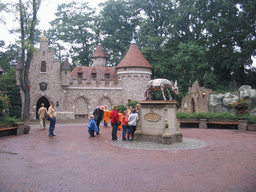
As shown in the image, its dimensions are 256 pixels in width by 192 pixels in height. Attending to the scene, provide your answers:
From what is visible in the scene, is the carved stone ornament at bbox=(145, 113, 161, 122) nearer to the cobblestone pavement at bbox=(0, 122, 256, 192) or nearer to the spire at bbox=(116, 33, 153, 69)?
the cobblestone pavement at bbox=(0, 122, 256, 192)

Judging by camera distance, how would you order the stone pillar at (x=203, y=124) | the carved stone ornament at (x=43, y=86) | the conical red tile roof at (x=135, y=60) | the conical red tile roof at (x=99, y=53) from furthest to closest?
the conical red tile roof at (x=99, y=53)
the conical red tile roof at (x=135, y=60)
the carved stone ornament at (x=43, y=86)
the stone pillar at (x=203, y=124)

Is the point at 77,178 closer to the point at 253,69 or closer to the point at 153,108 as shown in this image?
the point at 153,108

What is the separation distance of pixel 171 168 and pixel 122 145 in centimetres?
387

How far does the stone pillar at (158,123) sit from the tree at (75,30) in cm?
3312

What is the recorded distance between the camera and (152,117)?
11344 mm

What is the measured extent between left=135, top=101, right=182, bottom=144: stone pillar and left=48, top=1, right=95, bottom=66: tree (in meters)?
33.1

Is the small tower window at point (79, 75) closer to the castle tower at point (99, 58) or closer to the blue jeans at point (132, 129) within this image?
the castle tower at point (99, 58)

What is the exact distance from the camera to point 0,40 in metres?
41.8

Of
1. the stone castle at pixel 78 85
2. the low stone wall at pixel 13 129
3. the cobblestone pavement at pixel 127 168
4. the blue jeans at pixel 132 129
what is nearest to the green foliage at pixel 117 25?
the stone castle at pixel 78 85

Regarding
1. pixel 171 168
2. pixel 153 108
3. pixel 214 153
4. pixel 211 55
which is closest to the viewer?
pixel 171 168

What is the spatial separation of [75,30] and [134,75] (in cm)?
1600

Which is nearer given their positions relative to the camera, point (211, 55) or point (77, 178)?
point (77, 178)

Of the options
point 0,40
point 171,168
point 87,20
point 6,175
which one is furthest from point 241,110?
point 0,40

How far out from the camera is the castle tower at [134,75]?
104ft
